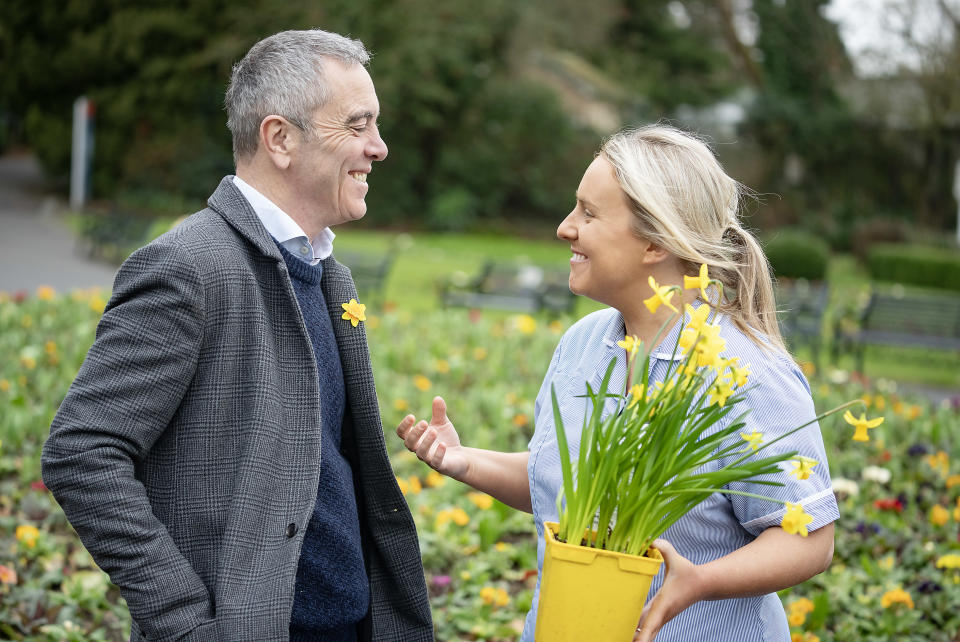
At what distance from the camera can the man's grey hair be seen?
187 centimetres

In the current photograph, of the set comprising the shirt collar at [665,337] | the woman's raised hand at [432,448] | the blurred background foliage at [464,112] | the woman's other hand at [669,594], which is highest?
the blurred background foliage at [464,112]

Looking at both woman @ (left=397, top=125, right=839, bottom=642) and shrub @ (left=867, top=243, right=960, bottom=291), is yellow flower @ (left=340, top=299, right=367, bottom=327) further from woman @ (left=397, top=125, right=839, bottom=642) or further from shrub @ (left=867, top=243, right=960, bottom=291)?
shrub @ (left=867, top=243, right=960, bottom=291)

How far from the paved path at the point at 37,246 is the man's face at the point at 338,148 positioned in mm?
9635

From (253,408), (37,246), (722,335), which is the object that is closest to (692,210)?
(722,335)

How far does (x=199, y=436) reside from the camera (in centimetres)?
172

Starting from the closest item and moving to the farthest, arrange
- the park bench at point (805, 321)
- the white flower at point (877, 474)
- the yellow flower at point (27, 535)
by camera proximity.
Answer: the yellow flower at point (27, 535), the white flower at point (877, 474), the park bench at point (805, 321)

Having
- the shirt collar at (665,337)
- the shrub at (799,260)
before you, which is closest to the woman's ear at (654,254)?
the shirt collar at (665,337)

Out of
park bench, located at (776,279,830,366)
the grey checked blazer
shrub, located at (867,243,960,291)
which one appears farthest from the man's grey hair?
shrub, located at (867,243,960,291)

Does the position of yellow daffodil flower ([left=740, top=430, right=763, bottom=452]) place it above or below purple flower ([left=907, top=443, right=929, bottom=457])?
above

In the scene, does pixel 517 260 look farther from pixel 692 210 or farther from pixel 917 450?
pixel 692 210

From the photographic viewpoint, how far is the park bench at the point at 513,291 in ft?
35.1

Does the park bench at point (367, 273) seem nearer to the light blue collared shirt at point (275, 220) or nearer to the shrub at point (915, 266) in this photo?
the light blue collared shirt at point (275, 220)

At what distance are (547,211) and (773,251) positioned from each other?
391 inches

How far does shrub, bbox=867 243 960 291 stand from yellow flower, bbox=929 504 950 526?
17.1m
